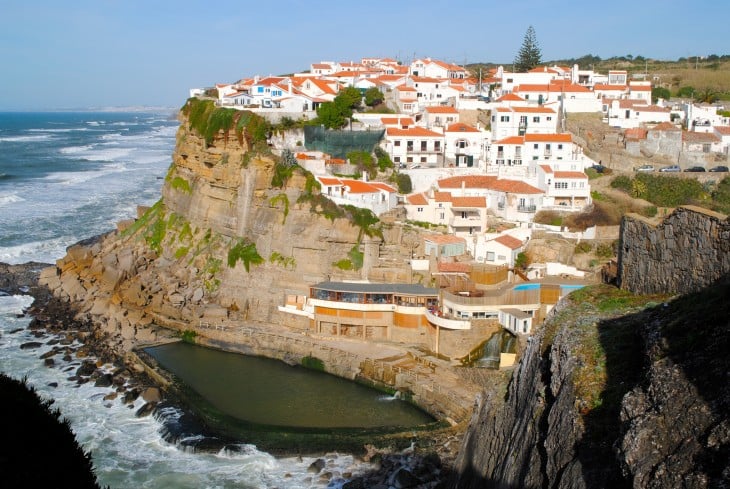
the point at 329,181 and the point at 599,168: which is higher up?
the point at 599,168

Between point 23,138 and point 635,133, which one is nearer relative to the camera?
point 635,133

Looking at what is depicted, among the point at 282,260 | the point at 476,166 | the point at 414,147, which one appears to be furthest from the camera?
the point at 414,147

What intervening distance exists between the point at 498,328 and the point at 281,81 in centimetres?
2812

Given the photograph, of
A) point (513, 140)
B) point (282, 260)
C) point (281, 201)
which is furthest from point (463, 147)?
Answer: point (282, 260)

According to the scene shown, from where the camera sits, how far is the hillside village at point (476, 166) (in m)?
26.4

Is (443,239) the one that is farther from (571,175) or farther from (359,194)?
(571,175)

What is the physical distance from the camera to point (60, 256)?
3938 centimetres

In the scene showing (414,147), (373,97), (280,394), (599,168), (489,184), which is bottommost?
(280,394)

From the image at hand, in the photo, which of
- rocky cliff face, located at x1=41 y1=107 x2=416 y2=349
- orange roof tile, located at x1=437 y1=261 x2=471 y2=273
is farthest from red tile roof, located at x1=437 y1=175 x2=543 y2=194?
orange roof tile, located at x1=437 y1=261 x2=471 y2=273

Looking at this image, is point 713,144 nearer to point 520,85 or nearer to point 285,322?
point 520,85

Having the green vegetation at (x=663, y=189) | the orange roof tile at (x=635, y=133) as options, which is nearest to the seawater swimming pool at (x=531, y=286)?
the green vegetation at (x=663, y=189)

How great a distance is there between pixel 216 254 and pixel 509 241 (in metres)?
13.2

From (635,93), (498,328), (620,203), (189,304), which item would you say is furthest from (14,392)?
(635,93)

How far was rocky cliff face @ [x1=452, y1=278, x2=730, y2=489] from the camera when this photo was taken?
4777 mm
